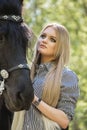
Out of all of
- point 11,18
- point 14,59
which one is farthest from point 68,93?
point 11,18

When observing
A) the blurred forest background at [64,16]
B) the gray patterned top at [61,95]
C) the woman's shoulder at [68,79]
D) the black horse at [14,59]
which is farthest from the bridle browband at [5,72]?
the blurred forest background at [64,16]

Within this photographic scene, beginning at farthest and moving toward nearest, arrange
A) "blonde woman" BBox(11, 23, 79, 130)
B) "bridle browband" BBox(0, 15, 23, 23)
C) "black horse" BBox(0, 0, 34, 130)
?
"blonde woman" BBox(11, 23, 79, 130), "bridle browband" BBox(0, 15, 23, 23), "black horse" BBox(0, 0, 34, 130)

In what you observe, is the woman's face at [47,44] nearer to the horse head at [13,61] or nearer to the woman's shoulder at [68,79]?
the woman's shoulder at [68,79]

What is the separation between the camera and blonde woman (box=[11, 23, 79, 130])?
176 inches

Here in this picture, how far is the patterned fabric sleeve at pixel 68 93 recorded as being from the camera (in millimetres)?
4535

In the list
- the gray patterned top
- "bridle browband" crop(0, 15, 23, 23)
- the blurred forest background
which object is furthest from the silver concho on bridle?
the blurred forest background

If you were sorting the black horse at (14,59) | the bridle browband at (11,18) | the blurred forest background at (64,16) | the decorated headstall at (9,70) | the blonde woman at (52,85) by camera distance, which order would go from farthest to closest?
the blurred forest background at (64,16), the blonde woman at (52,85), the bridle browband at (11,18), the decorated headstall at (9,70), the black horse at (14,59)

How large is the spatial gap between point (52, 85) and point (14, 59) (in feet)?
2.31

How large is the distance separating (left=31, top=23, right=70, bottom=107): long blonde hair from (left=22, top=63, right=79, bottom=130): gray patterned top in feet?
0.17

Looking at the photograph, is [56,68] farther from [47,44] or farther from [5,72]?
[5,72]

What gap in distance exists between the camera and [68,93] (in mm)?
4551

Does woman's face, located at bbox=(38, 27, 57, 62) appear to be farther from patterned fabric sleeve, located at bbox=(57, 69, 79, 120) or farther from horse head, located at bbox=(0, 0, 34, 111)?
horse head, located at bbox=(0, 0, 34, 111)

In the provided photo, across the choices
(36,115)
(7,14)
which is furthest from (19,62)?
(36,115)

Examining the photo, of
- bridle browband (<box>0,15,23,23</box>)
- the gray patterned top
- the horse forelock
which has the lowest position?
the gray patterned top
